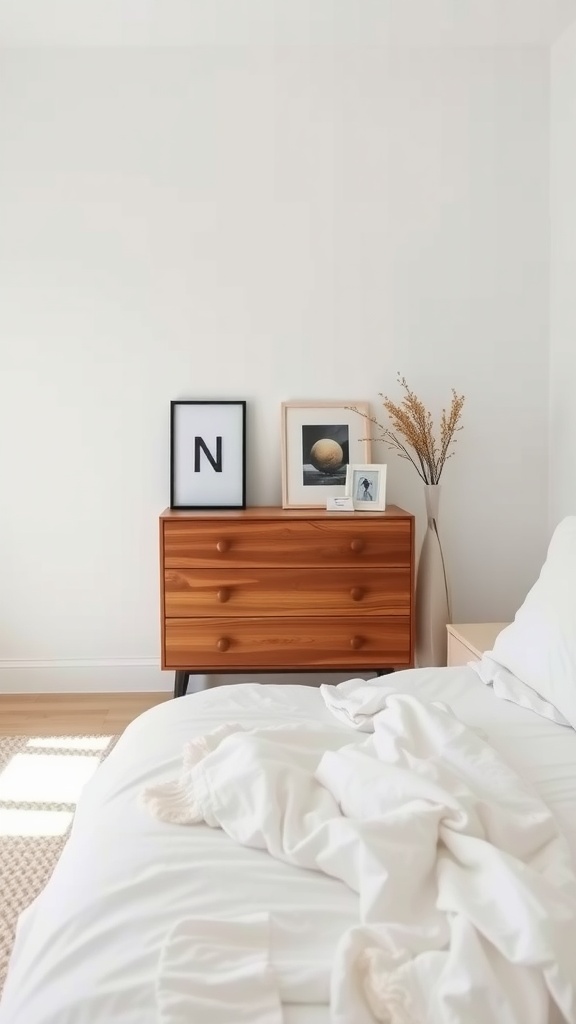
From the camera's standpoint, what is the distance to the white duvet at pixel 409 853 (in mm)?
949

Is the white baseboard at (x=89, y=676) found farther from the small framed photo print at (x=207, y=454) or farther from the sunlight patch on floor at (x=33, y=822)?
the sunlight patch on floor at (x=33, y=822)

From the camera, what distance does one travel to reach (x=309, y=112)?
3363mm

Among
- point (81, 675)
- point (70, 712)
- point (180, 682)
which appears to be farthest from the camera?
point (81, 675)

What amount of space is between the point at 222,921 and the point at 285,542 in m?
2.02

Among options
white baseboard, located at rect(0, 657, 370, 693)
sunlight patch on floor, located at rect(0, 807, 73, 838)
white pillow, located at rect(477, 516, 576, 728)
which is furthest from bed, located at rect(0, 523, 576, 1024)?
white baseboard, located at rect(0, 657, 370, 693)

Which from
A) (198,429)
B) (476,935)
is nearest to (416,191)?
(198,429)

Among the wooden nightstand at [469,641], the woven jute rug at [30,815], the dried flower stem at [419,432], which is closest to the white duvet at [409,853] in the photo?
the woven jute rug at [30,815]

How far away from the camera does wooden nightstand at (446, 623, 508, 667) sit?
2.61 metres

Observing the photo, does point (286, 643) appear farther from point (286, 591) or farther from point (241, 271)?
point (241, 271)

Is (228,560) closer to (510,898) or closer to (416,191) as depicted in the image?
(416,191)

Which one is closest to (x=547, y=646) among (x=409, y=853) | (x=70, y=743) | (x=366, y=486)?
(x=409, y=853)

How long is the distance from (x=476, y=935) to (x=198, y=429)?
2590 millimetres

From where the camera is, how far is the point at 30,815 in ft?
8.12

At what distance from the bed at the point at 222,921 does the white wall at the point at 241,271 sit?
6.41 ft
